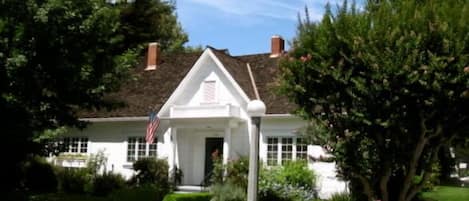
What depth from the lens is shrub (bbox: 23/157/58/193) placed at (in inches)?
967

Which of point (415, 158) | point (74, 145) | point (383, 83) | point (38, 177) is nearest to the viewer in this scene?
point (383, 83)

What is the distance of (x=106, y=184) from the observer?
77.1 feet

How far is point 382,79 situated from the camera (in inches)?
491

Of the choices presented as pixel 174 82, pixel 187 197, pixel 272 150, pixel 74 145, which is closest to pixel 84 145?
pixel 74 145

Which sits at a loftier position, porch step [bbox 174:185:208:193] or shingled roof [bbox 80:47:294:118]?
shingled roof [bbox 80:47:294:118]

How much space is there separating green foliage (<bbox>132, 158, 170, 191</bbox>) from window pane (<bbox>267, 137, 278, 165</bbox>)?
14.6 ft

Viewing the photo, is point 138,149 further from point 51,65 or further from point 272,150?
point 51,65

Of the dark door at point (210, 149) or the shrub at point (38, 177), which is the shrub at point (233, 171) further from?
the shrub at point (38, 177)

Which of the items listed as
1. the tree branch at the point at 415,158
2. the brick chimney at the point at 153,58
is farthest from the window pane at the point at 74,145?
the tree branch at the point at 415,158

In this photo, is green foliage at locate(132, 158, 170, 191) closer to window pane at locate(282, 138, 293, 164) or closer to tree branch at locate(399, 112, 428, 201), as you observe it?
window pane at locate(282, 138, 293, 164)

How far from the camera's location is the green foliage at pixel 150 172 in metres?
25.1

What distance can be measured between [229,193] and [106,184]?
7.24m

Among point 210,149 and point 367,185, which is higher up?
point 210,149

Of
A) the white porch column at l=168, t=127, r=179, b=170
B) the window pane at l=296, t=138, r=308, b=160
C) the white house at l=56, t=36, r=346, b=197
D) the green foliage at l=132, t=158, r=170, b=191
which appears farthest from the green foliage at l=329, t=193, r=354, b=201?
the white porch column at l=168, t=127, r=179, b=170
